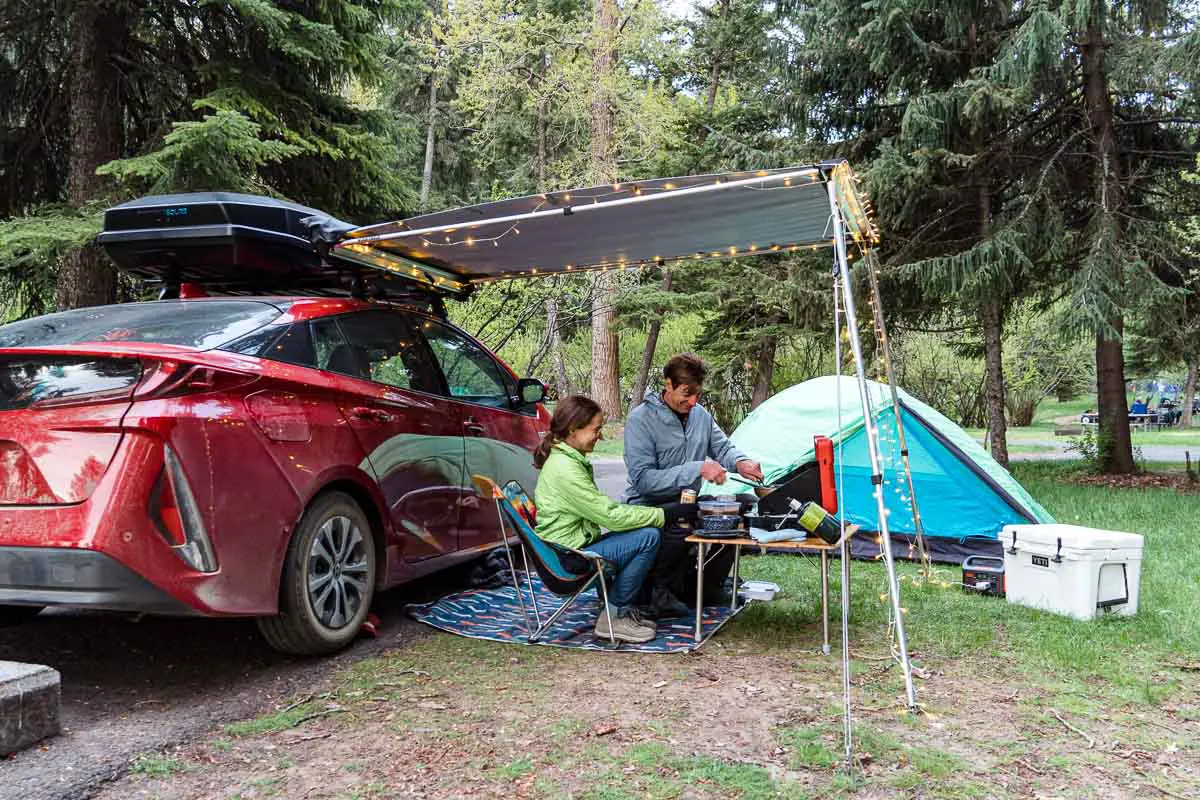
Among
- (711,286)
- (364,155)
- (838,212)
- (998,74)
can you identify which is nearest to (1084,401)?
(711,286)

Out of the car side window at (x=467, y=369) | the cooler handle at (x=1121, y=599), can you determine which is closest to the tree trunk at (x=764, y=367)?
the car side window at (x=467, y=369)

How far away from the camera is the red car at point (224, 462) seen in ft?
9.83

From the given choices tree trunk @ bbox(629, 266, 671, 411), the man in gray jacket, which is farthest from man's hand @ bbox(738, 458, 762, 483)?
tree trunk @ bbox(629, 266, 671, 411)

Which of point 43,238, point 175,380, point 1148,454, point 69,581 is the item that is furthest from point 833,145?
point 69,581

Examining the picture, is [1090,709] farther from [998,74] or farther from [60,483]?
[998,74]

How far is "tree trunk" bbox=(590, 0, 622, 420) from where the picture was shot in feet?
51.7

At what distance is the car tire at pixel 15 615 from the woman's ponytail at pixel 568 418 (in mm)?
2405

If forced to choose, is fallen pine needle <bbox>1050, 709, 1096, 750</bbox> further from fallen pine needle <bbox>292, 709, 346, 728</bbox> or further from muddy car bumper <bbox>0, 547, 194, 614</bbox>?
muddy car bumper <bbox>0, 547, 194, 614</bbox>

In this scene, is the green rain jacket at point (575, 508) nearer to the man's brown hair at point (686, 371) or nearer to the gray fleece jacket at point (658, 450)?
the gray fleece jacket at point (658, 450)

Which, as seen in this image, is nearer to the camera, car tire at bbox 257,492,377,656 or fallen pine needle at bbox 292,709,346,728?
fallen pine needle at bbox 292,709,346,728

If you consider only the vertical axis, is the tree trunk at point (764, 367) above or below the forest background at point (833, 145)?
Answer: below

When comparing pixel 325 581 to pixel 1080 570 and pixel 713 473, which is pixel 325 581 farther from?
pixel 1080 570

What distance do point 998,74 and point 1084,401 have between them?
136 feet

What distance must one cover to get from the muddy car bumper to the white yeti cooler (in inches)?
161
